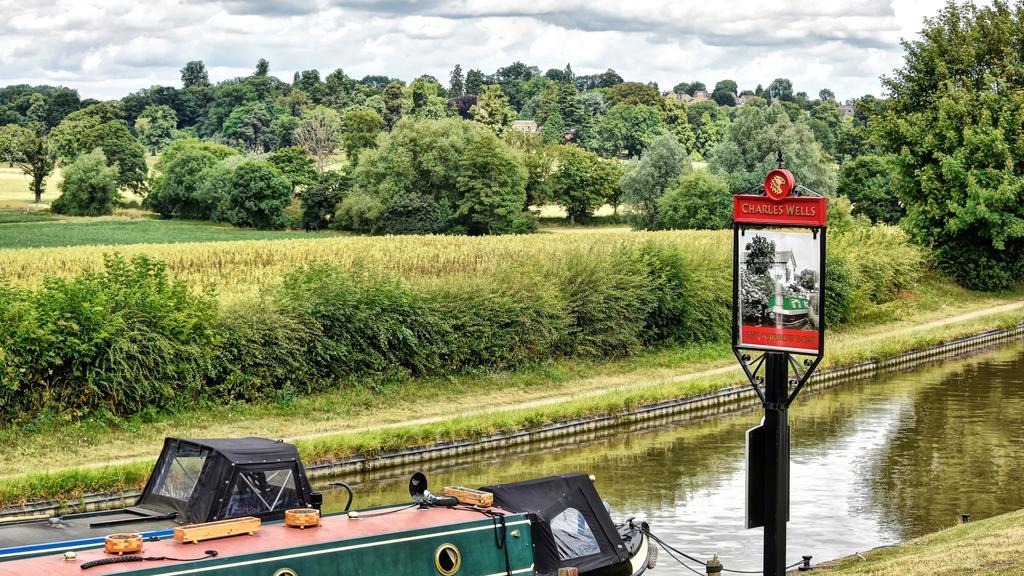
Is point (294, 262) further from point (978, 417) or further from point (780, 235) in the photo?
point (780, 235)

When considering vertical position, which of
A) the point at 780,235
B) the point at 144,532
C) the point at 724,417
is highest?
the point at 780,235

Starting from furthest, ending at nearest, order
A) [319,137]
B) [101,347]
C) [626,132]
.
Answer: [626,132]
[319,137]
[101,347]

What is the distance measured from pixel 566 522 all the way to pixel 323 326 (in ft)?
53.9

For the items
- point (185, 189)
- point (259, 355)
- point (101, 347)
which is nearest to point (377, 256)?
point (259, 355)

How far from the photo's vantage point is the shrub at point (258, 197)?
8994 centimetres

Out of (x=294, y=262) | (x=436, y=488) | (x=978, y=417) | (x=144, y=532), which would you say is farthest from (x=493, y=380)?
(x=144, y=532)

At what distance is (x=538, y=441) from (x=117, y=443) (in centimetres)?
935

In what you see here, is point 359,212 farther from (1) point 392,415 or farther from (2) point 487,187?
(1) point 392,415

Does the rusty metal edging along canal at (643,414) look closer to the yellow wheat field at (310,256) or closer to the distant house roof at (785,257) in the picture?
the yellow wheat field at (310,256)

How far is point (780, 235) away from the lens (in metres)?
14.4

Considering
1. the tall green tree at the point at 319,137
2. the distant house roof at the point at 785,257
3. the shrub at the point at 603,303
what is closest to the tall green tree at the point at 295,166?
the tall green tree at the point at 319,137

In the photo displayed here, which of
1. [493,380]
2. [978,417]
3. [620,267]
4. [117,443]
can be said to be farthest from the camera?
[620,267]

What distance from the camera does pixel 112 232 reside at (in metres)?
81.6

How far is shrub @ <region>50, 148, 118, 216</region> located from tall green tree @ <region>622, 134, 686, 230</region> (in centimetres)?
3953
